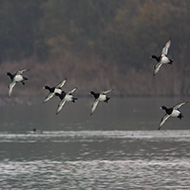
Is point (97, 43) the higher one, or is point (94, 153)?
point (97, 43)

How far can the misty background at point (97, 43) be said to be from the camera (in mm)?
103062

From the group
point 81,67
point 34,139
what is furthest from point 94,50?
point 34,139

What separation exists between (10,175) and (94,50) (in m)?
81.5

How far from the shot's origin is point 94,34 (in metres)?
125

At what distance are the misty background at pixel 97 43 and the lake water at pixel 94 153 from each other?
25.5 metres

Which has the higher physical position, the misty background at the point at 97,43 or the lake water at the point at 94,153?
the misty background at the point at 97,43

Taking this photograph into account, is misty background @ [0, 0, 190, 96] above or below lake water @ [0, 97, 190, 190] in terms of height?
above

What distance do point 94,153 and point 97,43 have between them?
73.0 metres

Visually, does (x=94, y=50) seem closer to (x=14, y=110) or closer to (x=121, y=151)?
(x=14, y=110)

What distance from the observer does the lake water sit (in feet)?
114

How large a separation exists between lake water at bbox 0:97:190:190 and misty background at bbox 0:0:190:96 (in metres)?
25.5

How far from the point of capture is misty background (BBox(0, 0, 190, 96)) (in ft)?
338

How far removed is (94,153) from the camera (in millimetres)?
45438

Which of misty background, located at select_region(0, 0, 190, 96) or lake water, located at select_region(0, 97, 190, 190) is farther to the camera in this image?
misty background, located at select_region(0, 0, 190, 96)
